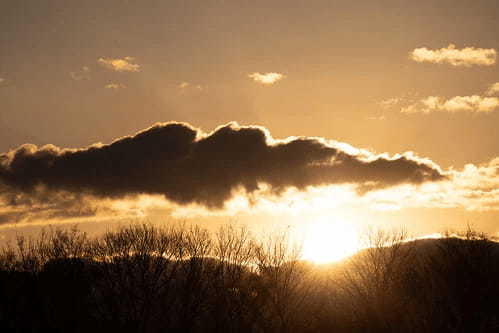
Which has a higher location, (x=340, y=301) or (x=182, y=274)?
(x=182, y=274)

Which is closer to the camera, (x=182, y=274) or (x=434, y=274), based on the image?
(x=182, y=274)

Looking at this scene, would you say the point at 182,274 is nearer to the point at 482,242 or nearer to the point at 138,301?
the point at 138,301

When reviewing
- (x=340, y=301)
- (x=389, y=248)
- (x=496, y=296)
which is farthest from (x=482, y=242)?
(x=340, y=301)

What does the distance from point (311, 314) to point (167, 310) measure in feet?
133

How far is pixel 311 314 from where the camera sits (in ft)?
270

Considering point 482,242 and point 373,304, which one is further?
point 373,304

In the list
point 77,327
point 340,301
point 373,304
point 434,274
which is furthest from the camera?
point 340,301

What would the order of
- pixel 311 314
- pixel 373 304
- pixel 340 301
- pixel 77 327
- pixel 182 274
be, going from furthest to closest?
pixel 340 301 → pixel 311 314 → pixel 373 304 → pixel 182 274 → pixel 77 327

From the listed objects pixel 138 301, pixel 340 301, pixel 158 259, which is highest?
pixel 158 259

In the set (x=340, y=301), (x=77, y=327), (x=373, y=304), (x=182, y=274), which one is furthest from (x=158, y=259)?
(x=340, y=301)

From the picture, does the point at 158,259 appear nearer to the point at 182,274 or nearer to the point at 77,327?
the point at 182,274

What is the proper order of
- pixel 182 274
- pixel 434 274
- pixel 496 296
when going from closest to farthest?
pixel 182 274 → pixel 496 296 → pixel 434 274

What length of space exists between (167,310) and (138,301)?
8.22ft

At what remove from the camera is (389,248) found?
A: 221 feet
